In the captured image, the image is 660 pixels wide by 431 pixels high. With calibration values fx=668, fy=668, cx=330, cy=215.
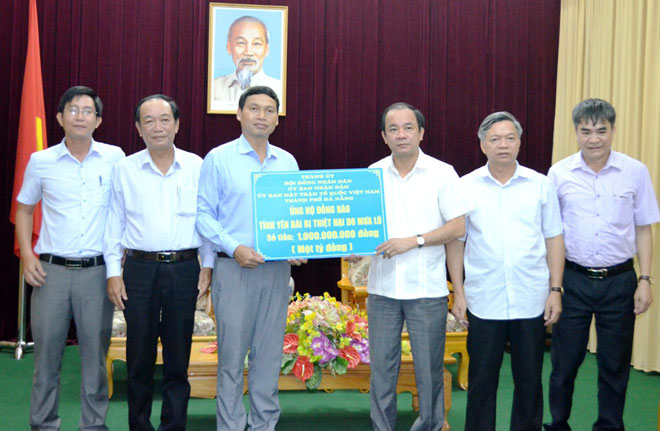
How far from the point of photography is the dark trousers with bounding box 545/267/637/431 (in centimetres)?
285

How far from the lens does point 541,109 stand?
579 centimetres

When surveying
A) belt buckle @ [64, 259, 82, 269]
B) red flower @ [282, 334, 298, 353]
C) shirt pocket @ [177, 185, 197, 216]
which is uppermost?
shirt pocket @ [177, 185, 197, 216]

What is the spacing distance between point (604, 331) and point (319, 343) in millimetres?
1318

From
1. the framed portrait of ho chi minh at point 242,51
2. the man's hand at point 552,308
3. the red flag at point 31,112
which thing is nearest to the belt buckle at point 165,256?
the man's hand at point 552,308

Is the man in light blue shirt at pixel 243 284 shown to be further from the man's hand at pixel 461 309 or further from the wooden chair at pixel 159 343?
the wooden chair at pixel 159 343

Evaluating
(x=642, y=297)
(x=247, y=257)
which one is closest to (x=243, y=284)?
(x=247, y=257)

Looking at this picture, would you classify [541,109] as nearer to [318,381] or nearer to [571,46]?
[571,46]

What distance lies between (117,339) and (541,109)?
3.98m

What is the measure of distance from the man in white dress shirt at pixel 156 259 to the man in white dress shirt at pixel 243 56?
2607mm

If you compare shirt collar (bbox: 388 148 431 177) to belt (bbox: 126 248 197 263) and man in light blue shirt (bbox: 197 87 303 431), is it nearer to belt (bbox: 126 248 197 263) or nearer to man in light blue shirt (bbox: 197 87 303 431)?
man in light blue shirt (bbox: 197 87 303 431)

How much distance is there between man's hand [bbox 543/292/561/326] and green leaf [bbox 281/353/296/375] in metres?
1.25

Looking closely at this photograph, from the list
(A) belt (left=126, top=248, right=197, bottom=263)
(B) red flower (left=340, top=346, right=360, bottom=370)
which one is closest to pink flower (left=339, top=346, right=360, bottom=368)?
(B) red flower (left=340, top=346, right=360, bottom=370)

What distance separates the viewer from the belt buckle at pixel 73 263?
9.25 ft

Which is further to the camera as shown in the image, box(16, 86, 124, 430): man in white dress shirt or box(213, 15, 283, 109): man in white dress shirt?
box(213, 15, 283, 109): man in white dress shirt
